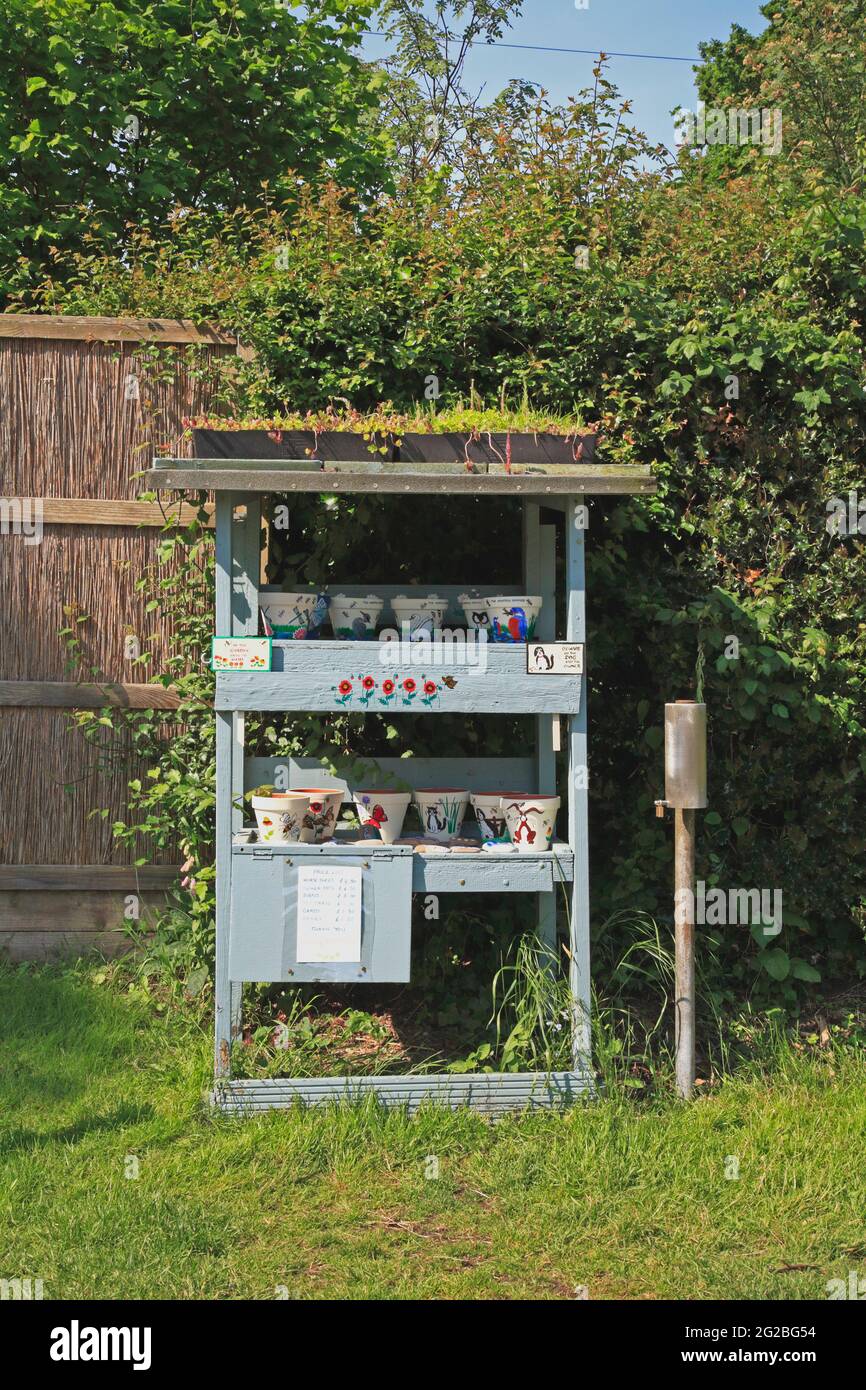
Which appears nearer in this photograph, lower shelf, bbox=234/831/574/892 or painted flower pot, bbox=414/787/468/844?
lower shelf, bbox=234/831/574/892

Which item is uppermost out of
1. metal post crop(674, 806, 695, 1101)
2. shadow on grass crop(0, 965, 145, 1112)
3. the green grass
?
metal post crop(674, 806, 695, 1101)

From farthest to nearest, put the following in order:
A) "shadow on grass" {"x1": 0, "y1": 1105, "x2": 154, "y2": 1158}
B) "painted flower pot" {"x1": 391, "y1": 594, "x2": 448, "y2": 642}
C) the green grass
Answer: "painted flower pot" {"x1": 391, "y1": 594, "x2": 448, "y2": 642}, "shadow on grass" {"x1": 0, "y1": 1105, "x2": 154, "y2": 1158}, the green grass

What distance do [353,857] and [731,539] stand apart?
5.65ft

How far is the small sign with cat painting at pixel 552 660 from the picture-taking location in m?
3.73

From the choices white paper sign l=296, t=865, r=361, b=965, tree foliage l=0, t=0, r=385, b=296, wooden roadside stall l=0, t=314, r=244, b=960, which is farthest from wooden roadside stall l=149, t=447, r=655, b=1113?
tree foliage l=0, t=0, r=385, b=296

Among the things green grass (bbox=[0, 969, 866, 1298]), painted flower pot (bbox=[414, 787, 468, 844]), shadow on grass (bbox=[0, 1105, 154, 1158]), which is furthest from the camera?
painted flower pot (bbox=[414, 787, 468, 844])

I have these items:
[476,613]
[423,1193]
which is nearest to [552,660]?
[476,613]

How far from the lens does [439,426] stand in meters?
3.81

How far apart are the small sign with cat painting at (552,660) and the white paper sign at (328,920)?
0.83 m

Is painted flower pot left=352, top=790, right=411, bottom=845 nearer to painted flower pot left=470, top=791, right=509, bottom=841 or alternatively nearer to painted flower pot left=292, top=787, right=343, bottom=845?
painted flower pot left=292, top=787, right=343, bottom=845

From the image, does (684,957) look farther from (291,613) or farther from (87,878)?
(87,878)

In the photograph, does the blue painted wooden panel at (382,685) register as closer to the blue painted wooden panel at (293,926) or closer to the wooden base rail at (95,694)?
the blue painted wooden panel at (293,926)

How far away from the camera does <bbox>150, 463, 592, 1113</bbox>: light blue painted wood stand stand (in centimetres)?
363

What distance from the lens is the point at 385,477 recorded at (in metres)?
3.58
